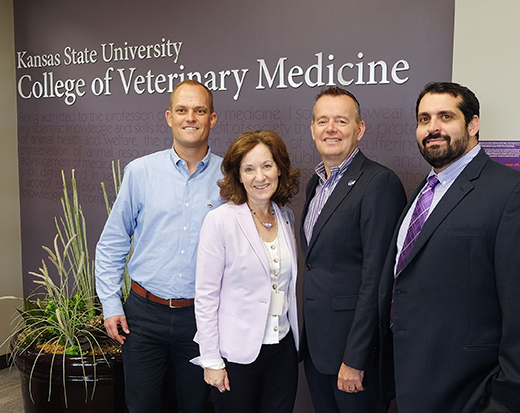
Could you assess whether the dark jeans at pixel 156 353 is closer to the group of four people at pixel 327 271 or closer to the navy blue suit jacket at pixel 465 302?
the group of four people at pixel 327 271

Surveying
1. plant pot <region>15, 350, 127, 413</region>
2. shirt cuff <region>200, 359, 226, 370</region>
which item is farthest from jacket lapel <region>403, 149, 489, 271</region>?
plant pot <region>15, 350, 127, 413</region>

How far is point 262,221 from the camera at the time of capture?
2.12m

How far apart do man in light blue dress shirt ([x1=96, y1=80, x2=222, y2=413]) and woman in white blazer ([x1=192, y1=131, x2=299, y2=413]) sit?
35 centimetres

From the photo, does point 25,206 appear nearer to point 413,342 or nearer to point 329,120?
point 329,120

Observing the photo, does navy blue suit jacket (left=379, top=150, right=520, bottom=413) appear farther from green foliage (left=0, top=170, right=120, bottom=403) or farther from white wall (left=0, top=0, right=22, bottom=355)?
white wall (left=0, top=0, right=22, bottom=355)

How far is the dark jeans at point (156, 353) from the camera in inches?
92.7

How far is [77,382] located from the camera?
106 inches

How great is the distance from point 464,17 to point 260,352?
1754 millimetres

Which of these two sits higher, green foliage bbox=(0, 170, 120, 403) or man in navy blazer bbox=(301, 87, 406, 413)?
man in navy blazer bbox=(301, 87, 406, 413)

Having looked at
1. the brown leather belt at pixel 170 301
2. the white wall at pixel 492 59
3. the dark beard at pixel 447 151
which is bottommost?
the brown leather belt at pixel 170 301

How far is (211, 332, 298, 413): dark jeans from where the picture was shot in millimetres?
1990

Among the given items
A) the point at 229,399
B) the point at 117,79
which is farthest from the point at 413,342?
the point at 117,79

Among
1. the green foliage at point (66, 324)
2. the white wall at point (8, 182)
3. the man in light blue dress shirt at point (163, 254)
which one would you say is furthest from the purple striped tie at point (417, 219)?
the white wall at point (8, 182)

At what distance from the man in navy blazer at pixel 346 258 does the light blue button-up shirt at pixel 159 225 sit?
23.0 inches
